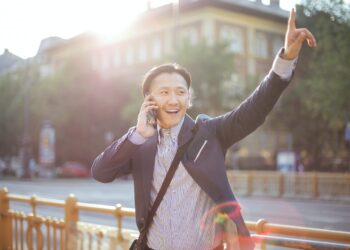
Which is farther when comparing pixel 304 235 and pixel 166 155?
pixel 304 235

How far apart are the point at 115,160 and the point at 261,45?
47.9 m

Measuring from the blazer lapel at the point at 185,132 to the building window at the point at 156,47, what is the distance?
47.3m

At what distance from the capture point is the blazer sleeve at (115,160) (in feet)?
9.08

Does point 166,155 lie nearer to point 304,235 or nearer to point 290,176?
point 304,235

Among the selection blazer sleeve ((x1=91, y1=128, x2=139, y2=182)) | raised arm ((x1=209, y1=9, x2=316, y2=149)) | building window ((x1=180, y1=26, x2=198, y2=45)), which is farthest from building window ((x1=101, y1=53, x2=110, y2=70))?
raised arm ((x1=209, y1=9, x2=316, y2=149))

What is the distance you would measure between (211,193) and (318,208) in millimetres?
14945

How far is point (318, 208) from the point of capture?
55.1 ft

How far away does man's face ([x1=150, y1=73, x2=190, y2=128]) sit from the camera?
2.78m

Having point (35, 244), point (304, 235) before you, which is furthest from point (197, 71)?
point (304, 235)

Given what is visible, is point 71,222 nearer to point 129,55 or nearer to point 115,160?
point 115,160

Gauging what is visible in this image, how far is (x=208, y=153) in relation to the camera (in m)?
2.63

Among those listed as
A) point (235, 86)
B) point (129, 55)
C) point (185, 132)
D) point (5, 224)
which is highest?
point (129, 55)

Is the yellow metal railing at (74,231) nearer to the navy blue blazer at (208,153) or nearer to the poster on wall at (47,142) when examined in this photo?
the navy blue blazer at (208,153)

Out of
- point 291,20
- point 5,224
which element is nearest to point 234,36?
point 5,224
